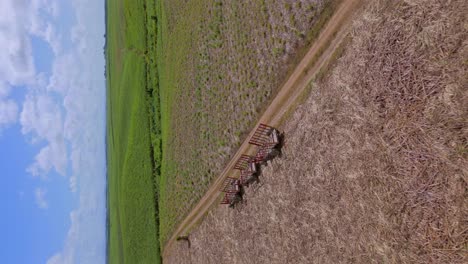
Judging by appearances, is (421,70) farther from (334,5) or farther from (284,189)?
(284,189)

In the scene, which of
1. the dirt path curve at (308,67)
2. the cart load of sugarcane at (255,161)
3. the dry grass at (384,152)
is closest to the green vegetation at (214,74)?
the dirt path curve at (308,67)

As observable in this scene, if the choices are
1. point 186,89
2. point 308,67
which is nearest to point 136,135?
point 186,89

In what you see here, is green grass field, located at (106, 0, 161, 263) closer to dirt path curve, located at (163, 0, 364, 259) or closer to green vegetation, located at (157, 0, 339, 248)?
green vegetation, located at (157, 0, 339, 248)

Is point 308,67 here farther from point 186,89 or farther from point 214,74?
point 186,89

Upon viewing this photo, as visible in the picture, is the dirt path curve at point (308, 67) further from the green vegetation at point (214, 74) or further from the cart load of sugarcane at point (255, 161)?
the cart load of sugarcane at point (255, 161)

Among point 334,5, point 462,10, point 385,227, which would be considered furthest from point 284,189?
point 462,10

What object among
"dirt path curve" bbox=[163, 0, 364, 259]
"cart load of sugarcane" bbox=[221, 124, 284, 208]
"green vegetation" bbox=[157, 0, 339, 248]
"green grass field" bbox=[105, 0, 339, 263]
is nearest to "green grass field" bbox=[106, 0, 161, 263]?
"green grass field" bbox=[105, 0, 339, 263]

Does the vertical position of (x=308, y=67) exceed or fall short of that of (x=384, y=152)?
it exceeds it
